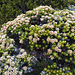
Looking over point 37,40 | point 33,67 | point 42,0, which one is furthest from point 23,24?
point 42,0

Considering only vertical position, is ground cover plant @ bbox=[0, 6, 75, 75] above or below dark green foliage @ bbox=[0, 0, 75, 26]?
below

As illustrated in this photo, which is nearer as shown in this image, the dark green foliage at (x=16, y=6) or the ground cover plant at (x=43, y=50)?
the ground cover plant at (x=43, y=50)

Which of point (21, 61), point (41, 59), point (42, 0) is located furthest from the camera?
point (42, 0)

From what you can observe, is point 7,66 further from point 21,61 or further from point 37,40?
point 37,40

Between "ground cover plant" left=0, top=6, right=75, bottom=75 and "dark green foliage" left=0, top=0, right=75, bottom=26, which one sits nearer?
"ground cover plant" left=0, top=6, right=75, bottom=75

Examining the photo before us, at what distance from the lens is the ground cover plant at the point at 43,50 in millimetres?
2680

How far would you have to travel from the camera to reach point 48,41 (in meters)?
2.82

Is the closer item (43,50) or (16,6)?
(43,50)

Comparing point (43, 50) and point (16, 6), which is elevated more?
point (16, 6)

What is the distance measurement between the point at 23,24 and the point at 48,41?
3.61 ft

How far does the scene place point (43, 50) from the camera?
2.97 m

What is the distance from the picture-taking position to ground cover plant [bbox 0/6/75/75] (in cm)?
268

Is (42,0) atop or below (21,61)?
atop

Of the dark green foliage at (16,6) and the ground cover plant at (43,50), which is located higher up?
the dark green foliage at (16,6)
